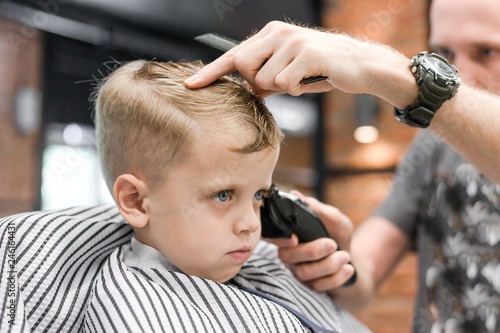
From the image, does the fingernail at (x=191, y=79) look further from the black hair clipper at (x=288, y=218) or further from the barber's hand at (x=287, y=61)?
the black hair clipper at (x=288, y=218)

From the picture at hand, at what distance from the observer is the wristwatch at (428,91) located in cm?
99

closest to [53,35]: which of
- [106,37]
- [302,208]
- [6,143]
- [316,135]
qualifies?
[106,37]

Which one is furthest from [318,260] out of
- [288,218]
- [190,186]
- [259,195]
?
[190,186]

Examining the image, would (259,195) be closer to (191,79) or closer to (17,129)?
(191,79)

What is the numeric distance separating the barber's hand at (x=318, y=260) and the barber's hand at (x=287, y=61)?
0.33 metres

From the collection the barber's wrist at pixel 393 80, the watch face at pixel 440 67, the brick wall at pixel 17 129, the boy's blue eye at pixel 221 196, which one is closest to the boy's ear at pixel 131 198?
the boy's blue eye at pixel 221 196

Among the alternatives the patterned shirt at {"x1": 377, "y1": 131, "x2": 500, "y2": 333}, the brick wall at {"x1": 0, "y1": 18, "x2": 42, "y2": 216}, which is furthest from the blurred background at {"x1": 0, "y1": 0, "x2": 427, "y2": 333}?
the patterned shirt at {"x1": 377, "y1": 131, "x2": 500, "y2": 333}

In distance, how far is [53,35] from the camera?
8.79ft

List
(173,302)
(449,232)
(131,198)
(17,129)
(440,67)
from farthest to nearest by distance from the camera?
(17,129)
(449,232)
(440,67)
(131,198)
(173,302)

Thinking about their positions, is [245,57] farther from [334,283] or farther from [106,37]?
[106,37]

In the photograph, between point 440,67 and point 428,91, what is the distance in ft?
0.28

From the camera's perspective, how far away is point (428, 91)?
0.99 metres

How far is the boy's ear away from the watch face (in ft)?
1.85

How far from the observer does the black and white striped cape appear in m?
0.80
